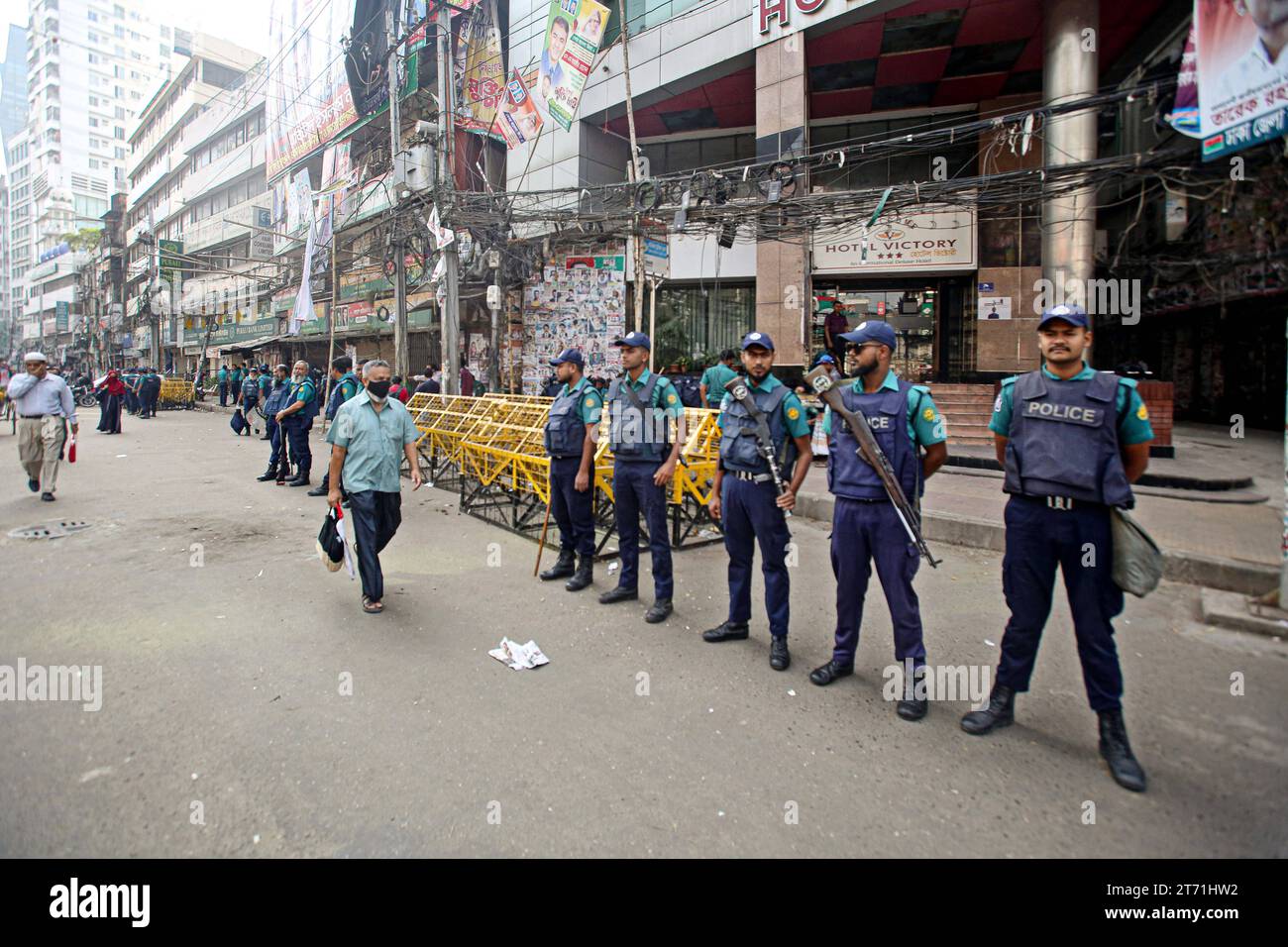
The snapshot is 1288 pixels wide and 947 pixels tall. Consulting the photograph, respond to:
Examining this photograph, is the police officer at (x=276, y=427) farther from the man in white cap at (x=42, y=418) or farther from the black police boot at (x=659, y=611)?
the black police boot at (x=659, y=611)

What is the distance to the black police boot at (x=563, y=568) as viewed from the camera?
18.7ft

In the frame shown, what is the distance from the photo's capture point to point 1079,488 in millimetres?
2881

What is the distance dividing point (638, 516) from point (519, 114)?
12.4 meters

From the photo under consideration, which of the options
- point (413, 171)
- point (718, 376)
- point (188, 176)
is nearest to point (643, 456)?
point (718, 376)

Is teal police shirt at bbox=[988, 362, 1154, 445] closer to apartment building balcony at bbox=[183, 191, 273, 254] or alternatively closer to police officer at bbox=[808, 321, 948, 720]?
police officer at bbox=[808, 321, 948, 720]

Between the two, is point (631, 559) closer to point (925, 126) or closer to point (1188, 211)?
point (1188, 211)

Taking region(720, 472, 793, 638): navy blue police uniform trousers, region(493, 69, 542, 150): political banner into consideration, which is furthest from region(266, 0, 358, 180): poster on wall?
region(720, 472, 793, 638): navy blue police uniform trousers

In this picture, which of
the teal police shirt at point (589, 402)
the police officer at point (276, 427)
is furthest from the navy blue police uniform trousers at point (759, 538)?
the police officer at point (276, 427)

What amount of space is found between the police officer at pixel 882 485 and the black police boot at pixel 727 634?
72cm

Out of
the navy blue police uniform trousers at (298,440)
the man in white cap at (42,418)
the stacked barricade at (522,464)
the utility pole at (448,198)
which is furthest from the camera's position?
the utility pole at (448,198)

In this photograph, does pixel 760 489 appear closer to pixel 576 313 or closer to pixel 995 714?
pixel 995 714

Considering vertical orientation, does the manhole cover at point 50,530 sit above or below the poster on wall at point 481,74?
below
